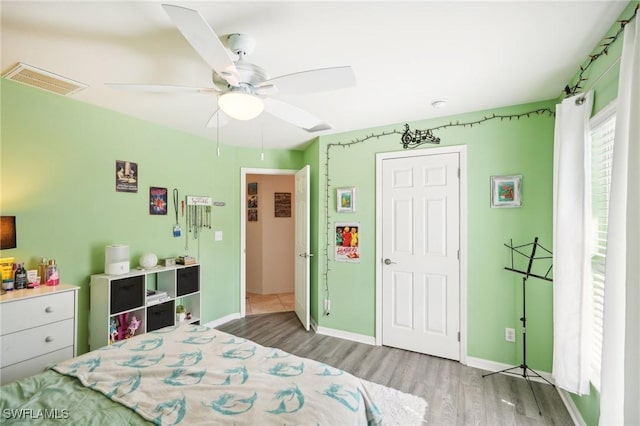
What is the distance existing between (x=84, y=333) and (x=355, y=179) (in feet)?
9.93

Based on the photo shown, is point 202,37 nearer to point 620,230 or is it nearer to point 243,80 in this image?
point 243,80

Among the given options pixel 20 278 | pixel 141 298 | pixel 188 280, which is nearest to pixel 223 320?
pixel 188 280

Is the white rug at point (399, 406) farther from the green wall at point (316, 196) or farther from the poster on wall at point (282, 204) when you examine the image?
the poster on wall at point (282, 204)

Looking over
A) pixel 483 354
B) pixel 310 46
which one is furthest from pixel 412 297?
pixel 310 46

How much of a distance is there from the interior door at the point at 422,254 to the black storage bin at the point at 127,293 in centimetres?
247

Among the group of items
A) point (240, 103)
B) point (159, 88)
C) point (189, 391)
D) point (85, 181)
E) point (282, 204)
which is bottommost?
point (189, 391)

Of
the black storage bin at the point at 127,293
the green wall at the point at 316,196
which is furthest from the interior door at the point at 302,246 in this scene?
the black storage bin at the point at 127,293

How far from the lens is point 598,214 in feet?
6.07

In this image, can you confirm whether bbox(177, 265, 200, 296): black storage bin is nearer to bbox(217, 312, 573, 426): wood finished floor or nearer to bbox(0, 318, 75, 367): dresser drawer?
bbox(217, 312, 573, 426): wood finished floor

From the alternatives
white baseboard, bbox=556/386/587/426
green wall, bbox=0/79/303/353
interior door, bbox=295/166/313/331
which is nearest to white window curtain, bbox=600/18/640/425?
white baseboard, bbox=556/386/587/426

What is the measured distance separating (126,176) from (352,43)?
255 cm

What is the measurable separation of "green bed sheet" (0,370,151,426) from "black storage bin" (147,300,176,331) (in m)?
1.57

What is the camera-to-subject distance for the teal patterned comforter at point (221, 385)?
1157 mm

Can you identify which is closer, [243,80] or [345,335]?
[243,80]
